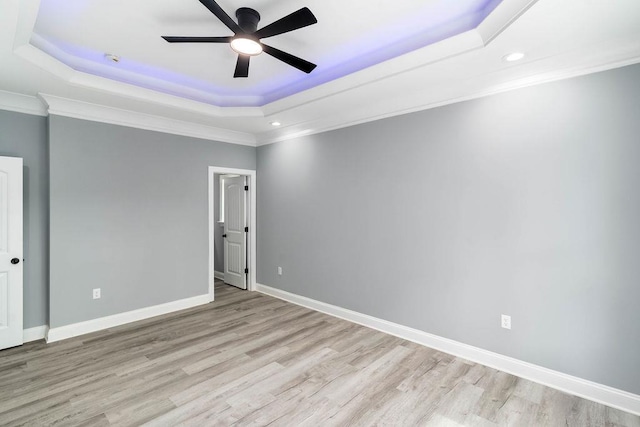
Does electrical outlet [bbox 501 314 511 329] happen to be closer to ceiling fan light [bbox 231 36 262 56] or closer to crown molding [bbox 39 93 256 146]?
ceiling fan light [bbox 231 36 262 56]

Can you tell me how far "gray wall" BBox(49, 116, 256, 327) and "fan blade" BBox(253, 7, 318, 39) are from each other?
279cm

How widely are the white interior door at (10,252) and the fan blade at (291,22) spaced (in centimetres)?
309

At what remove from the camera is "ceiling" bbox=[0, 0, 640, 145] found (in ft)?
6.95

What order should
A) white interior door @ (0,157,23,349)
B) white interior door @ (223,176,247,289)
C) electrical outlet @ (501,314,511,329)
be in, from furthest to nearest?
white interior door @ (223,176,247,289)
white interior door @ (0,157,23,349)
electrical outlet @ (501,314,511,329)

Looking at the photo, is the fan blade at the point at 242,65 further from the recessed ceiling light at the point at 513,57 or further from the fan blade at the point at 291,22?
the recessed ceiling light at the point at 513,57

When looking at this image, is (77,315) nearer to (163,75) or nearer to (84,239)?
(84,239)

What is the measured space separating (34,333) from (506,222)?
17.0 ft

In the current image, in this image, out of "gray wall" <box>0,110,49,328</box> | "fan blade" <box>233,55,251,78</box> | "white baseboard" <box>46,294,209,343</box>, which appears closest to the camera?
"fan blade" <box>233,55,251,78</box>

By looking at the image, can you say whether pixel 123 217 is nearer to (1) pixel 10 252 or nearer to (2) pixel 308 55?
(1) pixel 10 252

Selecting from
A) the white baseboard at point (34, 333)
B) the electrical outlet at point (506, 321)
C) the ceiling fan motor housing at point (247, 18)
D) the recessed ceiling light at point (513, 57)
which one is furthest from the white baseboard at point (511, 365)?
the white baseboard at point (34, 333)

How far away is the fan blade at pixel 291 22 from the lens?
6.22 feet

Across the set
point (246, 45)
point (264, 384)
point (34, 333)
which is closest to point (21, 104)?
point (34, 333)

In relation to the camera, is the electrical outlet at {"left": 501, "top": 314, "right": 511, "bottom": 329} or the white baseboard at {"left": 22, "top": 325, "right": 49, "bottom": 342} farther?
the white baseboard at {"left": 22, "top": 325, "right": 49, "bottom": 342}

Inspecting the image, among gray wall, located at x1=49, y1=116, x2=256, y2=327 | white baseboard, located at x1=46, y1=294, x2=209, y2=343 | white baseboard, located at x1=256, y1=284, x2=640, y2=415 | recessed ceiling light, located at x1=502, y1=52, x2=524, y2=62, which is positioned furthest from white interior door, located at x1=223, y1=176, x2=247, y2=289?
recessed ceiling light, located at x1=502, y1=52, x2=524, y2=62
